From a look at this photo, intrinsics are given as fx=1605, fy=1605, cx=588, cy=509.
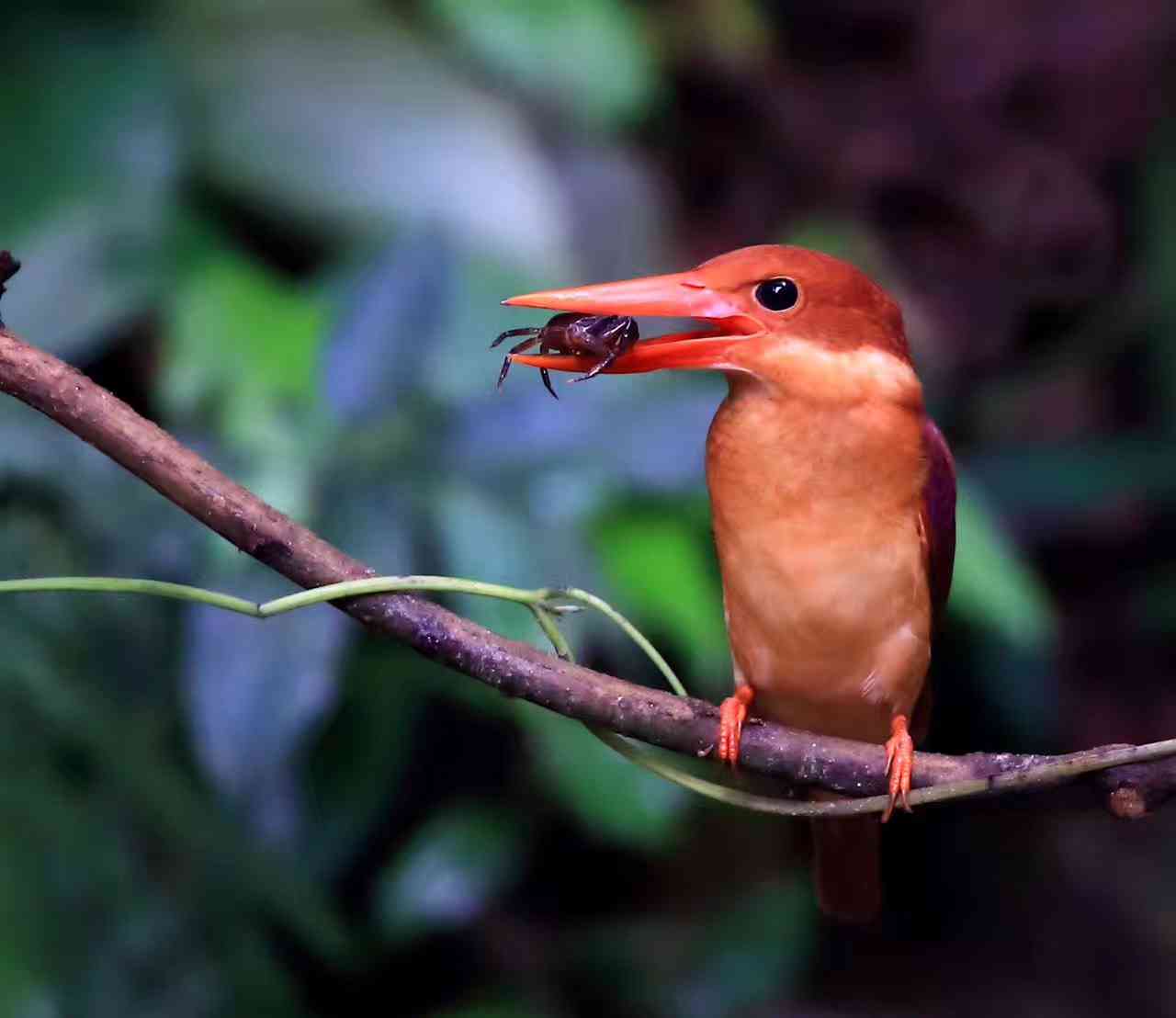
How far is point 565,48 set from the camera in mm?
2789

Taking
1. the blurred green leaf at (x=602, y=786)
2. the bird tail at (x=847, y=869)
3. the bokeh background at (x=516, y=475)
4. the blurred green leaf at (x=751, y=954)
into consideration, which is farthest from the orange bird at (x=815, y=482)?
the blurred green leaf at (x=751, y=954)

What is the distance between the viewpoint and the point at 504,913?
2.86m

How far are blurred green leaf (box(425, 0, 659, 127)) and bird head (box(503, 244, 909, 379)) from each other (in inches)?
63.5

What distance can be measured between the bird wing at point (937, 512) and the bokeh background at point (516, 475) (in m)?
0.67

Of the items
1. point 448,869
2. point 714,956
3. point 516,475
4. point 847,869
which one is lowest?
point 714,956

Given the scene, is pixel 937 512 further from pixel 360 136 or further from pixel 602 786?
pixel 360 136

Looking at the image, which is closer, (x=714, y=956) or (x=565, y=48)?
(x=714, y=956)

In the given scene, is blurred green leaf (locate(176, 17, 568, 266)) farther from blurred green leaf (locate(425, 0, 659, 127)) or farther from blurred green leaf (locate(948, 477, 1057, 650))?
blurred green leaf (locate(948, 477, 1057, 650))

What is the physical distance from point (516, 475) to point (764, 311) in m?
0.91

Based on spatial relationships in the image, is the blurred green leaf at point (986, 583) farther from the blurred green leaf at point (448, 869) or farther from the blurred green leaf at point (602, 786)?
the blurred green leaf at point (448, 869)

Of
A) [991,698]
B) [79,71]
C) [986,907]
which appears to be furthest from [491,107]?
[986,907]

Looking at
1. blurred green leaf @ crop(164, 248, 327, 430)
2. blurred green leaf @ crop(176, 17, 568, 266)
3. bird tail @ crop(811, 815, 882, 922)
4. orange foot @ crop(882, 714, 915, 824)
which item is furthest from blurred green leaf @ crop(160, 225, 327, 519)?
orange foot @ crop(882, 714, 915, 824)

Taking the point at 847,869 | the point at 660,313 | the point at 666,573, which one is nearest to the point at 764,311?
the point at 660,313

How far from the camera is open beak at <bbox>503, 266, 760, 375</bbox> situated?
108 cm
